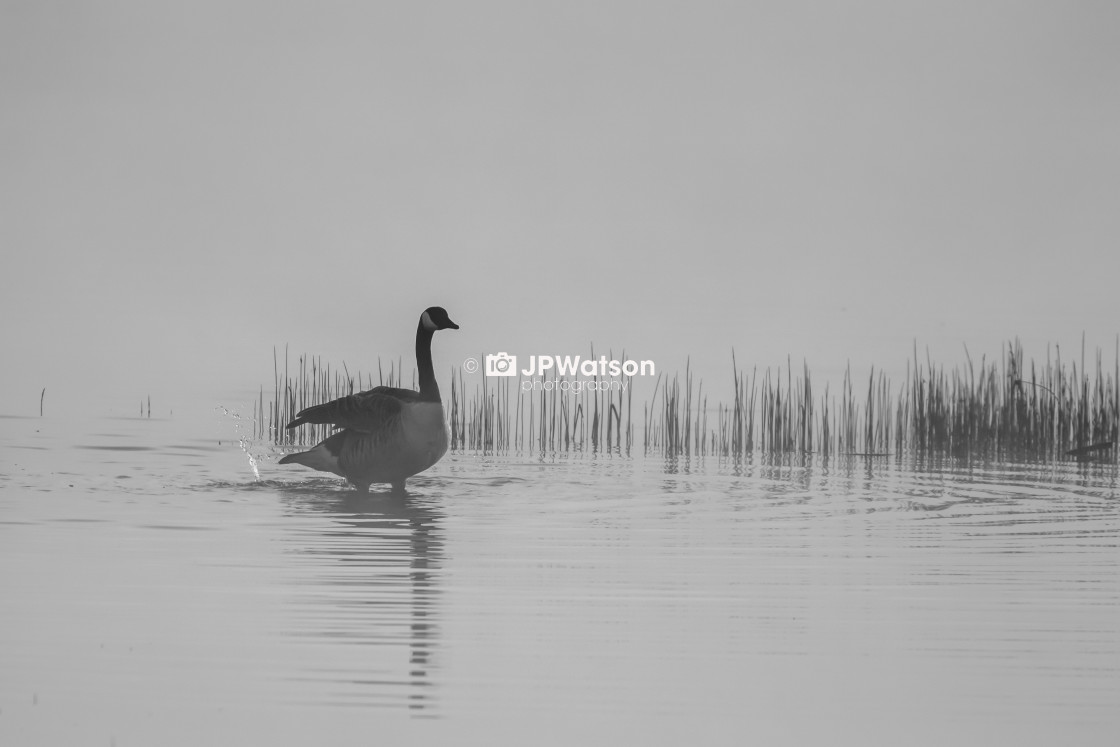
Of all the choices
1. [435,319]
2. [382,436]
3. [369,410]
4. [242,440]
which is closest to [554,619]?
[382,436]

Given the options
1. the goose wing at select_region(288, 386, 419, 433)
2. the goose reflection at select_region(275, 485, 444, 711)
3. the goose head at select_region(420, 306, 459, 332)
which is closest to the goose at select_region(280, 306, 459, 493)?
the goose wing at select_region(288, 386, 419, 433)

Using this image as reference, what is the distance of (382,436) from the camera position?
1065 cm

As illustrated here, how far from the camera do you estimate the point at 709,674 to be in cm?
466

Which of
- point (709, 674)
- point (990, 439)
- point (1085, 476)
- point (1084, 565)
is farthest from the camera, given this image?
point (990, 439)

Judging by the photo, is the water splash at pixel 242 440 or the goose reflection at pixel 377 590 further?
the water splash at pixel 242 440

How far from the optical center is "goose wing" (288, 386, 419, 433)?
1077 centimetres

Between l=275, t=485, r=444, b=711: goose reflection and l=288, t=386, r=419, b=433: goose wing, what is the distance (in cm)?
112

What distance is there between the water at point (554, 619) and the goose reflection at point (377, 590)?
0.02m

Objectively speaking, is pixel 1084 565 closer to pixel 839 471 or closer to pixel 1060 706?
pixel 1060 706

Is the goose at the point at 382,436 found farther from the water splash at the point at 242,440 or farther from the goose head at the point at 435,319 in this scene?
the goose head at the point at 435,319

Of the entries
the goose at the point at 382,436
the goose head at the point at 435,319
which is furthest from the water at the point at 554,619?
the goose head at the point at 435,319

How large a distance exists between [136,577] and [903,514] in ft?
16.6

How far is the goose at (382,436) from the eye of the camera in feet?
34.7

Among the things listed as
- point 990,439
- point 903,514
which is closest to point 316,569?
point 903,514
